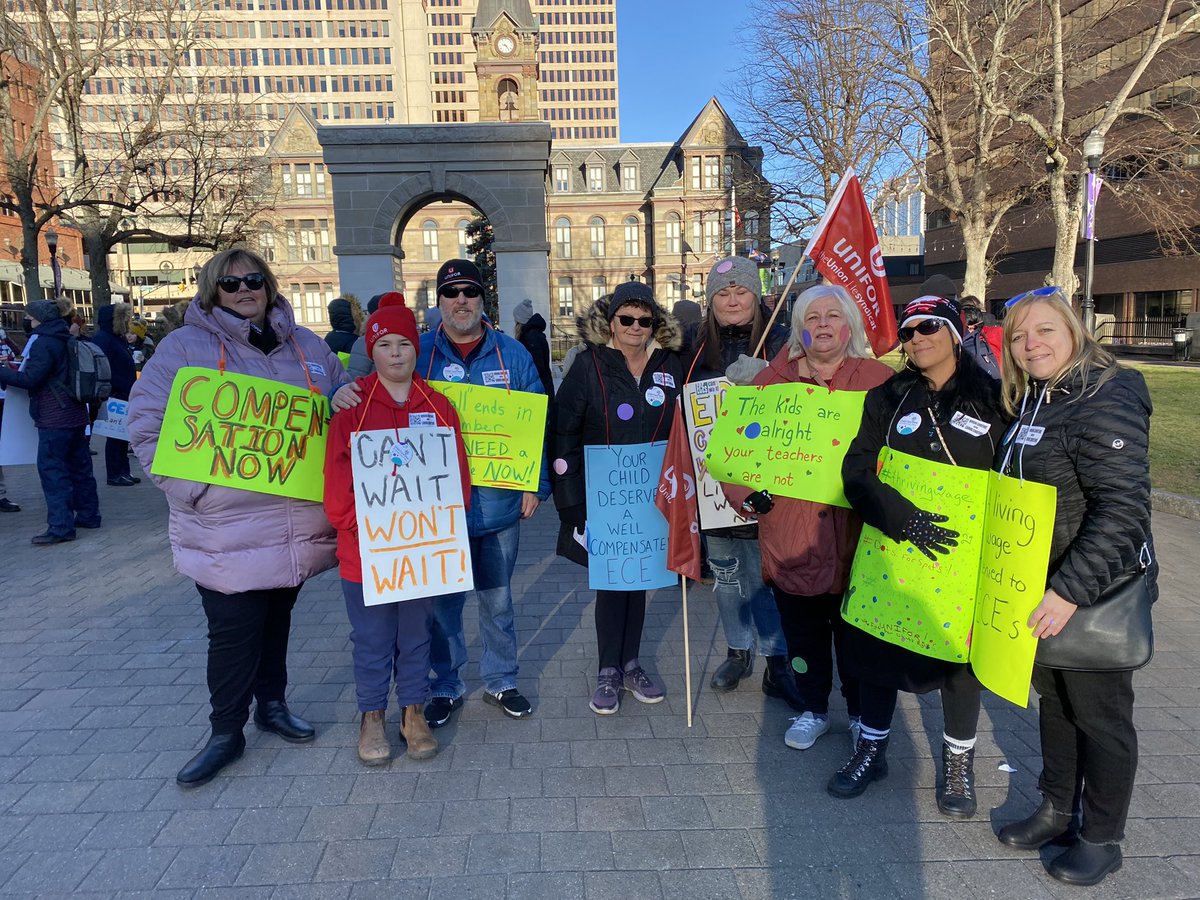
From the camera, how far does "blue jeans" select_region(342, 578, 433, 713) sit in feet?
11.0

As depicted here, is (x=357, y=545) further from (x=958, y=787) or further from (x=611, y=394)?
(x=958, y=787)

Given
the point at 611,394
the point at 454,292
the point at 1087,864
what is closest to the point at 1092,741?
the point at 1087,864

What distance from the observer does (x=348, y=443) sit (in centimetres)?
323

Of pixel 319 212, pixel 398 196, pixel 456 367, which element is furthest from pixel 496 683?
pixel 319 212

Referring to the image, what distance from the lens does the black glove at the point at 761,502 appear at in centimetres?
328

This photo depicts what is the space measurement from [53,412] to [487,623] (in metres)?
6.05

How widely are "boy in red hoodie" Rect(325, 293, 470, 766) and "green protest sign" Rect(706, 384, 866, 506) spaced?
50.7 inches

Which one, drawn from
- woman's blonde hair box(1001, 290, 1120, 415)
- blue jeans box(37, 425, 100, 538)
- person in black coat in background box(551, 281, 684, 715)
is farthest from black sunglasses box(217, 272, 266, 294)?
blue jeans box(37, 425, 100, 538)

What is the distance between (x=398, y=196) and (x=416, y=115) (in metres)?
78.5

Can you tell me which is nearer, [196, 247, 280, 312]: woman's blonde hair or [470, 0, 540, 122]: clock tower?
[196, 247, 280, 312]: woman's blonde hair

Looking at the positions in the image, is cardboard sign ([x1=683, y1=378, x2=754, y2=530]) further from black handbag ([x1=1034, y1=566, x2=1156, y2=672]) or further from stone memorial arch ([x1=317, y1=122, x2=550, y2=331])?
stone memorial arch ([x1=317, y1=122, x2=550, y2=331])

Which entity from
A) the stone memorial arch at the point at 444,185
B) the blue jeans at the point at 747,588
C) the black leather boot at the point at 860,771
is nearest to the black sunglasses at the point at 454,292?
the blue jeans at the point at 747,588

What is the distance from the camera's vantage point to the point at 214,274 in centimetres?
314

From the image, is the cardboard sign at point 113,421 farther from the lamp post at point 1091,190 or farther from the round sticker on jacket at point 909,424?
the lamp post at point 1091,190
